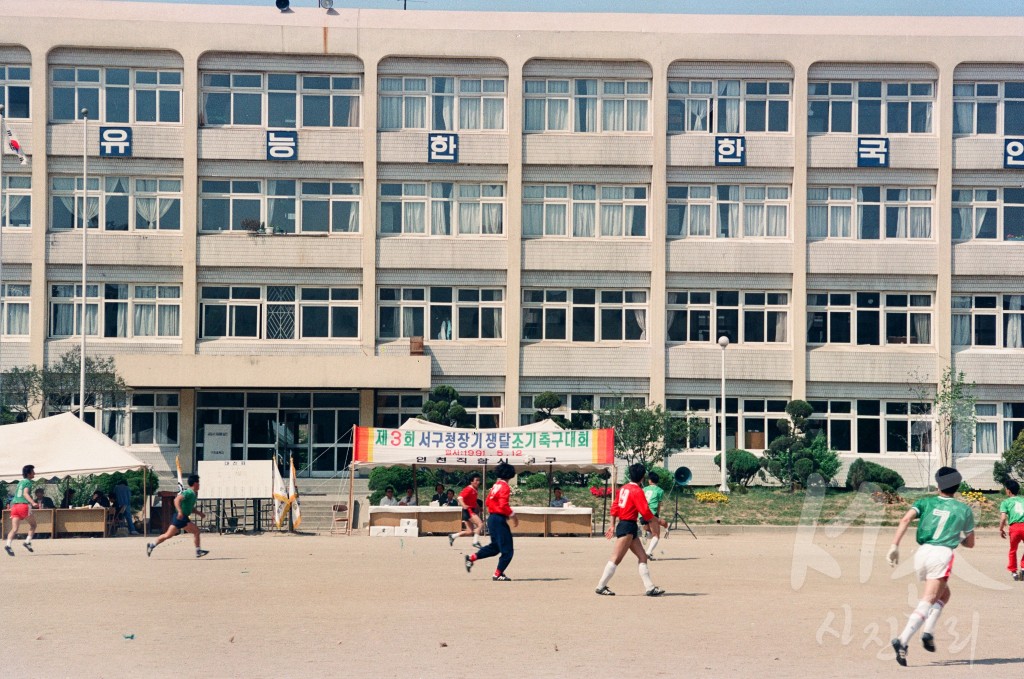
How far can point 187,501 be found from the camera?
2369cm

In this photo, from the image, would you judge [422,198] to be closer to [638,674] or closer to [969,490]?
[969,490]

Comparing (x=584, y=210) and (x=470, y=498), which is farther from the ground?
(x=584, y=210)

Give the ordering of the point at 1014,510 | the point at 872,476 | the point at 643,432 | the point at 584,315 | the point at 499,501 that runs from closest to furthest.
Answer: the point at 499,501 < the point at 1014,510 < the point at 643,432 < the point at 872,476 < the point at 584,315

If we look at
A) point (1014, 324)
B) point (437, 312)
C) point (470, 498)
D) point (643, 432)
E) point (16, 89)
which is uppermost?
point (16, 89)

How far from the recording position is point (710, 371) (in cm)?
4619

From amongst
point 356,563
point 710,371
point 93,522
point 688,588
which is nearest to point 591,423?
point 710,371

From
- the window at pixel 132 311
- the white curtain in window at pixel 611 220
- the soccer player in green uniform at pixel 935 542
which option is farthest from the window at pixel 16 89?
the soccer player in green uniform at pixel 935 542

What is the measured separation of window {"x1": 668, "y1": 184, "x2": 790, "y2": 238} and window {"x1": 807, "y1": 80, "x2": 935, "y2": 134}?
2.83 metres

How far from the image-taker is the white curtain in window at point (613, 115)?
151 ft

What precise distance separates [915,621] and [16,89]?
39.9 metres

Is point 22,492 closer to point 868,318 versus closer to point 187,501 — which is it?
point 187,501

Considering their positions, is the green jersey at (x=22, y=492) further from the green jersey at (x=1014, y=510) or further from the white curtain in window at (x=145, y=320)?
the white curtain in window at (x=145, y=320)

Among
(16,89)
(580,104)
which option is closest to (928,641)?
(580,104)

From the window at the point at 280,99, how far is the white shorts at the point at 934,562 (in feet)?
118
